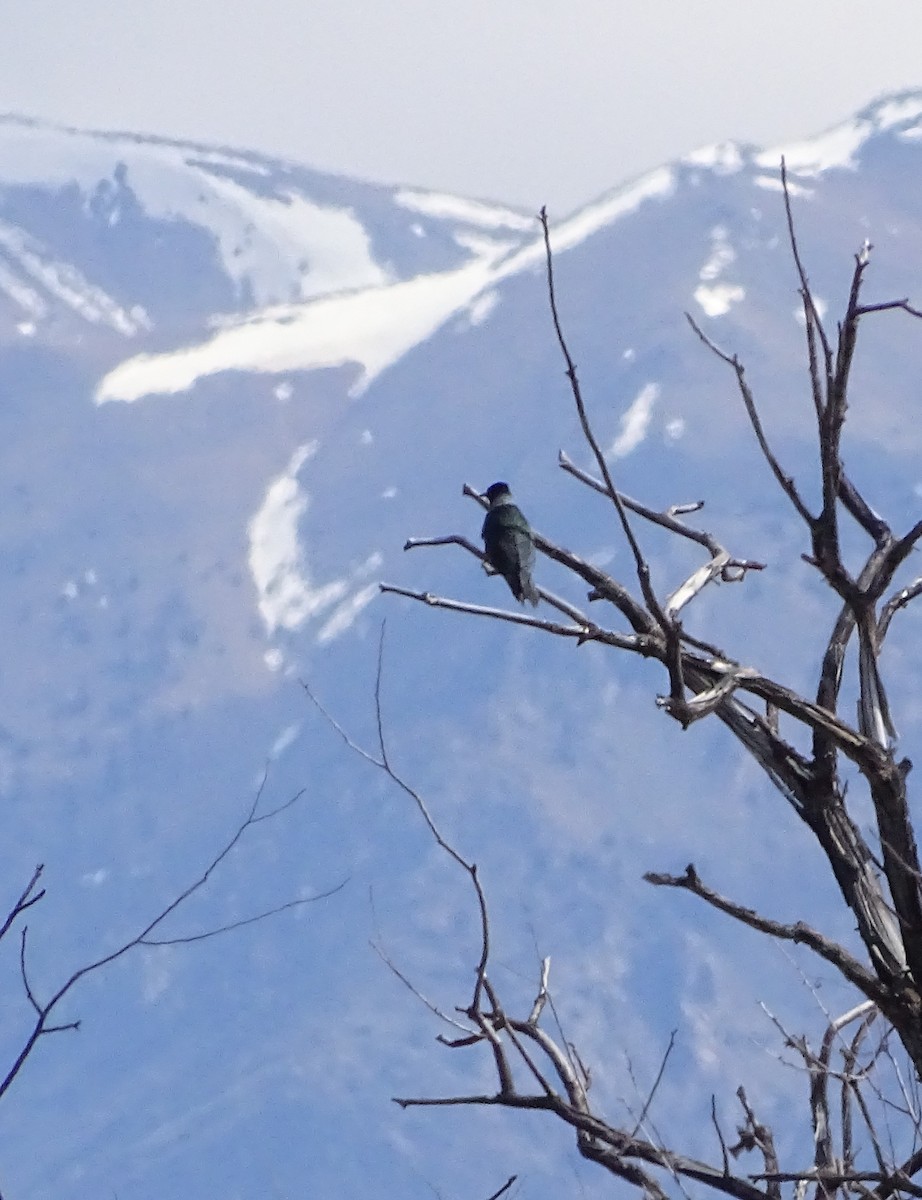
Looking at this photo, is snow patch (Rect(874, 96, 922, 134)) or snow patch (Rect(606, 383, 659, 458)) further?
snow patch (Rect(874, 96, 922, 134))

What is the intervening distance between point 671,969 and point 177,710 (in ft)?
20.3

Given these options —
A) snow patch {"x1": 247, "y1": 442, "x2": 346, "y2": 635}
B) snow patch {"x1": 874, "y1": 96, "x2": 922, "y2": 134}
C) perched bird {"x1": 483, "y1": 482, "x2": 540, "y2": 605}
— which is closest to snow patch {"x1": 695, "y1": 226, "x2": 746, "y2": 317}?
snow patch {"x1": 874, "y1": 96, "x2": 922, "y2": 134}

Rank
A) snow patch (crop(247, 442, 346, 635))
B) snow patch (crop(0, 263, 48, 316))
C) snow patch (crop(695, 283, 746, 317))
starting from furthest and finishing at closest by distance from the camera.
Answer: snow patch (crop(0, 263, 48, 316))
snow patch (crop(695, 283, 746, 317))
snow patch (crop(247, 442, 346, 635))

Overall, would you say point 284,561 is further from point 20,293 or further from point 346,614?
point 20,293

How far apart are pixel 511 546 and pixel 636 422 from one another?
13.9 meters

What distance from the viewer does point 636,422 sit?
53.6 feet

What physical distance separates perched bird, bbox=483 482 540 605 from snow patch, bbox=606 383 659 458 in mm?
13386

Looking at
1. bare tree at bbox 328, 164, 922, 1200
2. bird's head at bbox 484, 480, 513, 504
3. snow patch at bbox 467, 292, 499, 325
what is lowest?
bare tree at bbox 328, 164, 922, 1200

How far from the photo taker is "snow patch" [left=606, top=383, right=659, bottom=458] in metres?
16.1

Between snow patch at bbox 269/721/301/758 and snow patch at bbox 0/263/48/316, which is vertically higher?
snow patch at bbox 0/263/48/316

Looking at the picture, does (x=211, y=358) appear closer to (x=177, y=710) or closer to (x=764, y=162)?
(x=177, y=710)

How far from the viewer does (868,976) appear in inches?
77.9

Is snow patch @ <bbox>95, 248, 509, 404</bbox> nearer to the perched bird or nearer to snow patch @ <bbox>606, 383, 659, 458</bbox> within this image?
snow patch @ <bbox>606, 383, 659, 458</bbox>

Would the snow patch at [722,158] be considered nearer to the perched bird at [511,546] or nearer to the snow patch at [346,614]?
the snow patch at [346,614]
